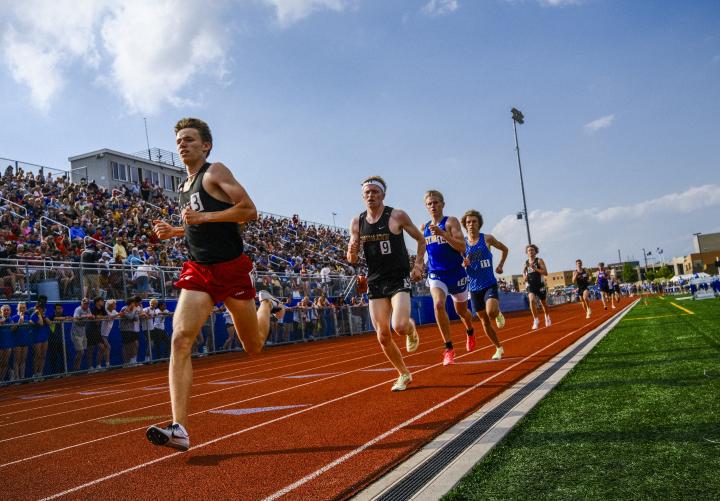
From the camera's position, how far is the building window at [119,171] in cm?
4288

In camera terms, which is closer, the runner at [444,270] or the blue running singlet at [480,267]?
the runner at [444,270]

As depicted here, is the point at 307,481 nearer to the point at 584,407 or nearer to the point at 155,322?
the point at 584,407

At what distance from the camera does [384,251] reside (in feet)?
21.4

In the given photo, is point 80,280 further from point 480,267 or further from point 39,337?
point 480,267

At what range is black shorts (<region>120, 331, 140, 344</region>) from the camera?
15586mm

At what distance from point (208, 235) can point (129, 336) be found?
12267 millimetres

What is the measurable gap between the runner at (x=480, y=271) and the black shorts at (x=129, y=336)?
9663 millimetres

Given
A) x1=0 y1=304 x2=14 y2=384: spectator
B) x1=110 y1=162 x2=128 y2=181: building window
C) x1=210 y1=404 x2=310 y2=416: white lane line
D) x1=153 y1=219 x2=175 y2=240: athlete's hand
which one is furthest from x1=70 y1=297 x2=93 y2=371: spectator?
x1=110 y1=162 x2=128 y2=181: building window

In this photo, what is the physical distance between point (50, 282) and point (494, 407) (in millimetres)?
13311

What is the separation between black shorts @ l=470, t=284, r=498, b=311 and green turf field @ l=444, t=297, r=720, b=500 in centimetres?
328

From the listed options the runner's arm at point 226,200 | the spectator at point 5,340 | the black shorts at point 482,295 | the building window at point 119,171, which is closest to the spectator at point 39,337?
the spectator at point 5,340

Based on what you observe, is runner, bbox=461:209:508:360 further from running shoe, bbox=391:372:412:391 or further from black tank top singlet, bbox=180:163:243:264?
black tank top singlet, bbox=180:163:243:264

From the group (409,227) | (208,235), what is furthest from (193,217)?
(409,227)

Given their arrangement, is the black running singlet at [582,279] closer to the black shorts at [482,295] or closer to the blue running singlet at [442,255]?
the black shorts at [482,295]
